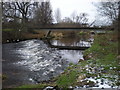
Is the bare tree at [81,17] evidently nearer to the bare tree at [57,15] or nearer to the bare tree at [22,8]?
the bare tree at [57,15]

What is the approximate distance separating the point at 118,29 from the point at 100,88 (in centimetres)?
1666

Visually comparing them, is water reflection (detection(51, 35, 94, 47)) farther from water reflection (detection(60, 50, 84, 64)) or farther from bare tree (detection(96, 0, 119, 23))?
water reflection (detection(60, 50, 84, 64))

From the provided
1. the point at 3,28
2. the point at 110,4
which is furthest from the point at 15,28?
the point at 110,4

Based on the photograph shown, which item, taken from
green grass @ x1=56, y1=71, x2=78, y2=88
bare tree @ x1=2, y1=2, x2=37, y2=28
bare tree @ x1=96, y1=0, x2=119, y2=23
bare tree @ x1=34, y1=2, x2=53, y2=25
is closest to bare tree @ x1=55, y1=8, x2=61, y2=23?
bare tree @ x1=34, y1=2, x2=53, y2=25

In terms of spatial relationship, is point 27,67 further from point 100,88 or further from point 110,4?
point 110,4

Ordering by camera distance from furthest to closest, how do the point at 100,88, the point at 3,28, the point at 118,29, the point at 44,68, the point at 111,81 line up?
the point at 3,28, the point at 118,29, the point at 44,68, the point at 111,81, the point at 100,88

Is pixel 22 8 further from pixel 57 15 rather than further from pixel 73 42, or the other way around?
pixel 57 15

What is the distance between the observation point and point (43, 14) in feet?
159

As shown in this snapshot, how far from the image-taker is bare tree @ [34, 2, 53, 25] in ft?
156

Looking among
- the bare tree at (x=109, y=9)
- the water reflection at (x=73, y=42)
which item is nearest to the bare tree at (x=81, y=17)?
the water reflection at (x=73, y=42)

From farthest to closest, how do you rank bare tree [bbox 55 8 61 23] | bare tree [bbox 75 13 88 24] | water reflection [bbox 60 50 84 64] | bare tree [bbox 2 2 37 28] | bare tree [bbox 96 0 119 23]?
bare tree [bbox 55 8 61 23]
bare tree [bbox 75 13 88 24]
bare tree [bbox 2 2 37 28]
bare tree [bbox 96 0 119 23]
water reflection [bbox 60 50 84 64]

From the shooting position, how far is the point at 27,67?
13.0 meters

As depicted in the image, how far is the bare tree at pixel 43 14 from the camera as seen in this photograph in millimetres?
47500

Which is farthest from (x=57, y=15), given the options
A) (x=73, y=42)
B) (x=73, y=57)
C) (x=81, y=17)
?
(x=73, y=57)
